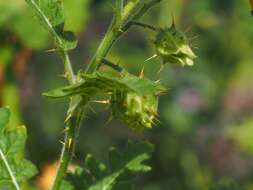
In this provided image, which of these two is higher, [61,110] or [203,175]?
[61,110]

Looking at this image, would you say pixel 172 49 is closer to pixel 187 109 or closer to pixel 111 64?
pixel 111 64

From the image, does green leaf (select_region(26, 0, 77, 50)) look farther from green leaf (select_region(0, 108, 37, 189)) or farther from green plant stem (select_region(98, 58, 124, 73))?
green leaf (select_region(0, 108, 37, 189))

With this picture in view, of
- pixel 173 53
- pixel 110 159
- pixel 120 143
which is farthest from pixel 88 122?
pixel 173 53

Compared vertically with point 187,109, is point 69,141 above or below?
above

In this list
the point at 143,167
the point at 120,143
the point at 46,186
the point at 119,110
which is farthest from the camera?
the point at 120,143

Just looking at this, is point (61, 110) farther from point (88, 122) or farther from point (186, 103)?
point (186, 103)

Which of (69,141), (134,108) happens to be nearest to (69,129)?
(69,141)

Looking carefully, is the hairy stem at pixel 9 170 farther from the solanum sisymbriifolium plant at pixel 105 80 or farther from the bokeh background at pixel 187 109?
the bokeh background at pixel 187 109
